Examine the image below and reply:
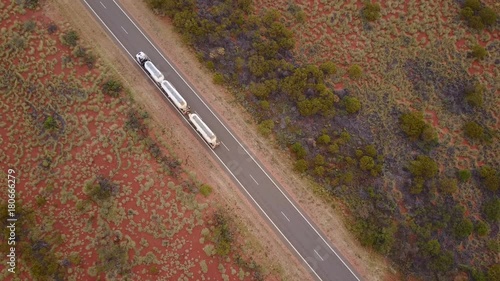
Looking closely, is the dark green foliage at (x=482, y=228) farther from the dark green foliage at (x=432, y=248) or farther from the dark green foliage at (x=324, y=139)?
the dark green foliage at (x=324, y=139)

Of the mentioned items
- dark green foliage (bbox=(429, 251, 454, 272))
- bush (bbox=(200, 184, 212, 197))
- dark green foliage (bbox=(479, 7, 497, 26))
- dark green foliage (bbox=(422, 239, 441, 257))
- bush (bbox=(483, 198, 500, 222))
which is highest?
dark green foliage (bbox=(479, 7, 497, 26))

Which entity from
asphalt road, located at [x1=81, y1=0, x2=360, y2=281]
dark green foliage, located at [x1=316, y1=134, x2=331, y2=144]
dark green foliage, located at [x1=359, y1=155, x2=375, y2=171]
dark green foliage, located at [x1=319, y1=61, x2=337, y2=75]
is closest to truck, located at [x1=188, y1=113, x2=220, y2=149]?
asphalt road, located at [x1=81, y1=0, x2=360, y2=281]

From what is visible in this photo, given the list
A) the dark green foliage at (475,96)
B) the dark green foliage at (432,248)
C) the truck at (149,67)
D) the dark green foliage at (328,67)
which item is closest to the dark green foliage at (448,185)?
the dark green foliage at (432,248)

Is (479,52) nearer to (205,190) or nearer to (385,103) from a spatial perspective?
(385,103)

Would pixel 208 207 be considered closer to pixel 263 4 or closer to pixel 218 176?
pixel 218 176

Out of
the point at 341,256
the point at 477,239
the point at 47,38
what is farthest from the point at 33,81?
the point at 477,239

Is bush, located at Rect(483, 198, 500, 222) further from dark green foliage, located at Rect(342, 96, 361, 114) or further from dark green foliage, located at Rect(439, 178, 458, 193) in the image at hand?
dark green foliage, located at Rect(342, 96, 361, 114)

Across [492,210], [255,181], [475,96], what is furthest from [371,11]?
[492,210]
